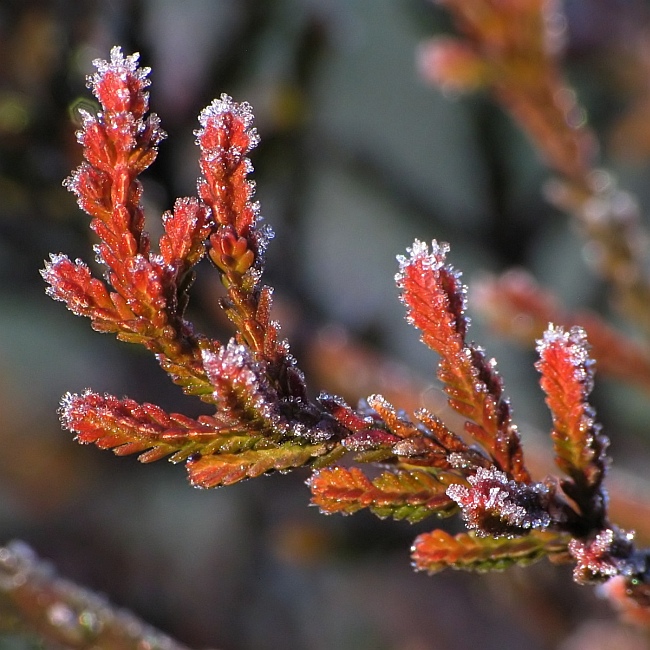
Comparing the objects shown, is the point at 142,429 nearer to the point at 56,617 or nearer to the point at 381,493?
the point at 381,493

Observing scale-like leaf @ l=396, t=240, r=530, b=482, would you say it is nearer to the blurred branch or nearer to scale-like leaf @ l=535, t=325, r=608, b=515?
scale-like leaf @ l=535, t=325, r=608, b=515

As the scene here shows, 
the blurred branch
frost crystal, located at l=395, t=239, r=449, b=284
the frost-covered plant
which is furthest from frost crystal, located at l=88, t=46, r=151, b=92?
the blurred branch

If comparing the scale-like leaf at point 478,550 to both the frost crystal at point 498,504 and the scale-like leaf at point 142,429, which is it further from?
the scale-like leaf at point 142,429

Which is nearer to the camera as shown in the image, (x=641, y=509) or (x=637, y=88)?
(x=641, y=509)

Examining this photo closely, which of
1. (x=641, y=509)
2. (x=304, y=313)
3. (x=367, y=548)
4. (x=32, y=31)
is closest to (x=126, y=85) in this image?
(x=641, y=509)

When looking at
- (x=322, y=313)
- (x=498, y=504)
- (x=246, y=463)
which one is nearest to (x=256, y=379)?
(x=246, y=463)

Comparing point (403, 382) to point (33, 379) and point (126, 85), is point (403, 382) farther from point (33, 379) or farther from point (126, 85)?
point (33, 379)

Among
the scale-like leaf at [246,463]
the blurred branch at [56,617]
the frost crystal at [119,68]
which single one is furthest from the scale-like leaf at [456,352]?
the blurred branch at [56,617]
